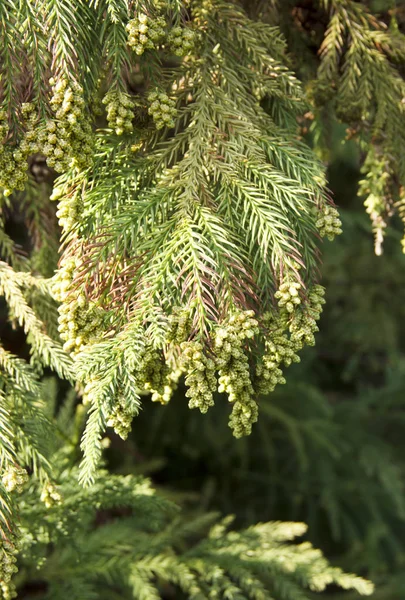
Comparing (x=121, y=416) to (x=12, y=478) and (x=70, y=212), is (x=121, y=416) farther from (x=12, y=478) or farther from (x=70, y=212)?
(x=70, y=212)

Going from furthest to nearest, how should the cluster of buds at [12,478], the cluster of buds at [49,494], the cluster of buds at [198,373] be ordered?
the cluster of buds at [49,494] < the cluster of buds at [12,478] < the cluster of buds at [198,373]

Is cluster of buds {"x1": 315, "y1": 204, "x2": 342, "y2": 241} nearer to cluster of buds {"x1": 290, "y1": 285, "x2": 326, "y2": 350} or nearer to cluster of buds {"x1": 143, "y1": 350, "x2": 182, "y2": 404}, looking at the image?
cluster of buds {"x1": 290, "y1": 285, "x2": 326, "y2": 350}

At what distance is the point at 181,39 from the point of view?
122 centimetres

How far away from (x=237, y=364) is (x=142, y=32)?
630mm

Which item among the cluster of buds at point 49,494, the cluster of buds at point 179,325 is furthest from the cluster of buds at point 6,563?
the cluster of buds at point 179,325

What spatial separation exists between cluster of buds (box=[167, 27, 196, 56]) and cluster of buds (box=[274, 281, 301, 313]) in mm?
507

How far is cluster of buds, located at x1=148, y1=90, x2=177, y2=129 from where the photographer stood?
1.21m

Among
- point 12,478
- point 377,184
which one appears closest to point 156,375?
point 12,478

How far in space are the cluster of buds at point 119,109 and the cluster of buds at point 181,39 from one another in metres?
0.14

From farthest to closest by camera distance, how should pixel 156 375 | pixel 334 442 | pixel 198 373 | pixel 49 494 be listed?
pixel 334 442, pixel 49 494, pixel 156 375, pixel 198 373

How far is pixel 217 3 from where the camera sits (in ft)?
4.83

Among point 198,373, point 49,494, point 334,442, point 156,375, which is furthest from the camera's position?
point 334,442

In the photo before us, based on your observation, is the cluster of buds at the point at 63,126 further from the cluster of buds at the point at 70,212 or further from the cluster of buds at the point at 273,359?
the cluster of buds at the point at 273,359

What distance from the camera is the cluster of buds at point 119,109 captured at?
1.19 meters
